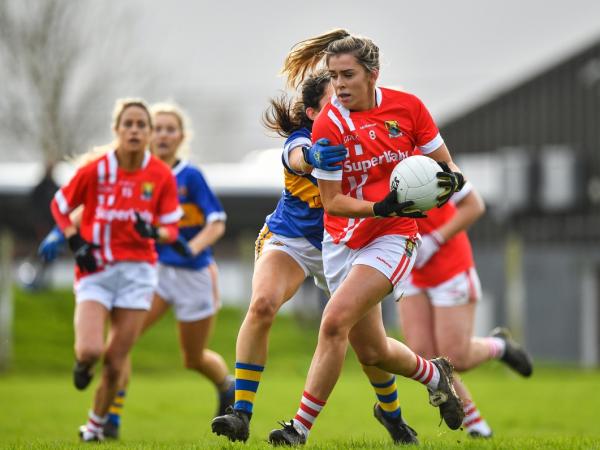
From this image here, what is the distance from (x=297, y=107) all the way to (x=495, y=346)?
3.08 m

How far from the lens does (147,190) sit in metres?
9.05

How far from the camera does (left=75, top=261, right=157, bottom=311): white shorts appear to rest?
8.82m

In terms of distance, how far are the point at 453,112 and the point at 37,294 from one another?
13.6 m

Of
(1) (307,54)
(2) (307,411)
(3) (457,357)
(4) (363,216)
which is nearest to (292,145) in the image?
(1) (307,54)

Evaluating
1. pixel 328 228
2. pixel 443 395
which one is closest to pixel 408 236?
pixel 328 228

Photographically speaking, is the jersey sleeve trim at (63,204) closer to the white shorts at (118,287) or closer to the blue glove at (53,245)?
the blue glove at (53,245)

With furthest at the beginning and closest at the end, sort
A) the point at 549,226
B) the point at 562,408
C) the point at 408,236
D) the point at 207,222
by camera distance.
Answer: the point at 549,226, the point at 562,408, the point at 207,222, the point at 408,236

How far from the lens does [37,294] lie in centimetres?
2381

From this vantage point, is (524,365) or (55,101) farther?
(55,101)

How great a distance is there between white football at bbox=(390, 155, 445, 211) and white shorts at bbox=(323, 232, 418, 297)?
0.41 meters

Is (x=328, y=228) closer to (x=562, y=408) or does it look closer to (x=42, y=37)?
(x=562, y=408)

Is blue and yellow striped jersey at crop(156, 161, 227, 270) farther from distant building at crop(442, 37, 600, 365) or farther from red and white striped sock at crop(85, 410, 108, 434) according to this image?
distant building at crop(442, 37, 600, 365)

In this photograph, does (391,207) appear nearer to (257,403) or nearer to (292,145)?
(292,145)

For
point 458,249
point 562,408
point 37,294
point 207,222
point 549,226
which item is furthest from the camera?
point 549,226
